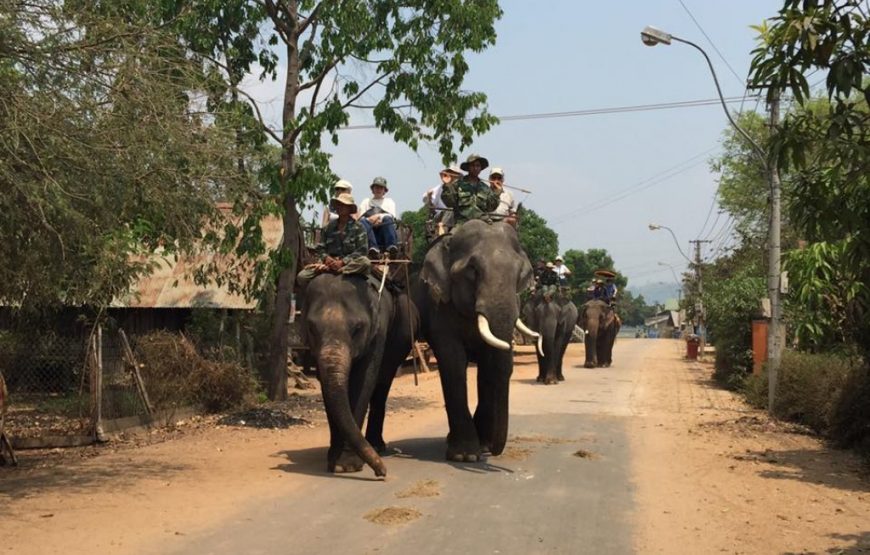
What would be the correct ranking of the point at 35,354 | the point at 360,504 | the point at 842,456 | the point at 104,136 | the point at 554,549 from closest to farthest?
the point at 554,549, the point at 360,504, the point at 104,136, the point at 842,456, the point at 35,354

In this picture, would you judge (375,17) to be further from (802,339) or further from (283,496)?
(283,496)

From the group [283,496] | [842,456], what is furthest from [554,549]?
[842,456]

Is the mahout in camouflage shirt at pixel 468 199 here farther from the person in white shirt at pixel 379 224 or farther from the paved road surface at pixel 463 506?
the paved road surface at pixel 463 506

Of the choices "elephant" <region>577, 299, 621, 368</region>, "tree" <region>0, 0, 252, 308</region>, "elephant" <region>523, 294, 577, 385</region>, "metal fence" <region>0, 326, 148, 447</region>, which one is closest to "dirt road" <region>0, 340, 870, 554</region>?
"metal fence" <region>0, 326, 148, 447</region>

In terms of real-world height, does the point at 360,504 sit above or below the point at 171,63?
below

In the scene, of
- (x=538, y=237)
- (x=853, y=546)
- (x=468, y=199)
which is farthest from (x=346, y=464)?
(x=538, y=237)

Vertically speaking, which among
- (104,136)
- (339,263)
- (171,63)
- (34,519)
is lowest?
(34,519)

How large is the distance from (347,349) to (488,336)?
57.0 inches

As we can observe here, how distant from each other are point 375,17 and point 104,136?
345 inches

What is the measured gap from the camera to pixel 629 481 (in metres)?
9.80

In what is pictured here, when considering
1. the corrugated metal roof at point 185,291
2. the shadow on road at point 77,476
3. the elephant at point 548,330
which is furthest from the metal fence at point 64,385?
the elephant at point 548,330

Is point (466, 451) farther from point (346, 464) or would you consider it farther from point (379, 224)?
point (379, 224)

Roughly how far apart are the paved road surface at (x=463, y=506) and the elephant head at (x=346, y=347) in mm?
492

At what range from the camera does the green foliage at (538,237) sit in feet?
228
